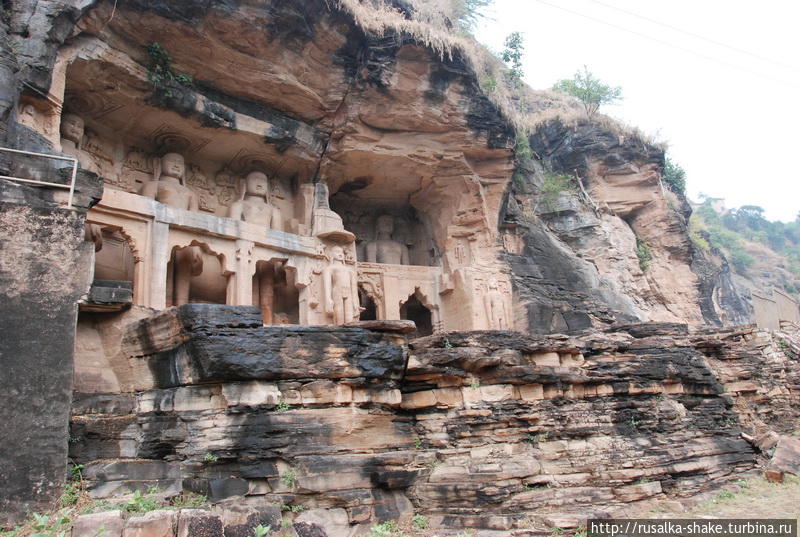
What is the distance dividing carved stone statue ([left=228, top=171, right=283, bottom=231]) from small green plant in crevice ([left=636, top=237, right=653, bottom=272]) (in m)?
12.3

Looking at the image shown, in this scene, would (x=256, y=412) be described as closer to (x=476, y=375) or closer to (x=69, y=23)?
(x=476, y=375)

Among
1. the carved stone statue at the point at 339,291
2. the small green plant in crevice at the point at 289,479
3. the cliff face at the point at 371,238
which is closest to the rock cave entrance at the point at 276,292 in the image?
the carved stone statue at the point at 339,291

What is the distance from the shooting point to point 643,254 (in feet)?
73.2

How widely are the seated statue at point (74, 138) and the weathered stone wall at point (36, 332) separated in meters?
6.41

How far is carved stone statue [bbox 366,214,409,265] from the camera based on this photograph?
1908 cm

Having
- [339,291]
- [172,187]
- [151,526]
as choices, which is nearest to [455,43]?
[339,291]

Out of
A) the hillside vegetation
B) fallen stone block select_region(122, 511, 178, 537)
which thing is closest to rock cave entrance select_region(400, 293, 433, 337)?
fallen stone block select_region(122, 511, 178, 537)

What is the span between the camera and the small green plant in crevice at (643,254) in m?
22.1

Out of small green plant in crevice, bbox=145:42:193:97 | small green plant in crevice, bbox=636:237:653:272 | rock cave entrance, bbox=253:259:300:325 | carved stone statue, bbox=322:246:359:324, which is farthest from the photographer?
small green plant in crevice, bbox=636:237:653:272

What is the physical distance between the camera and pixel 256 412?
8414 mm

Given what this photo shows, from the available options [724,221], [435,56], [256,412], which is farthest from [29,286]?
[724,221]

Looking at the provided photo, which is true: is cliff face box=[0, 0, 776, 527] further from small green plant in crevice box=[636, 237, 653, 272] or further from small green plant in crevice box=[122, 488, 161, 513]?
small green plant in crevice box=[122, 488, 161, 513]

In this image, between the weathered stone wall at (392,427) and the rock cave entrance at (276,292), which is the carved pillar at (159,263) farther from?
the weathered stone wall at (392,427)

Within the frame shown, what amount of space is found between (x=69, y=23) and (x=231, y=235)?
5266 millimetres
